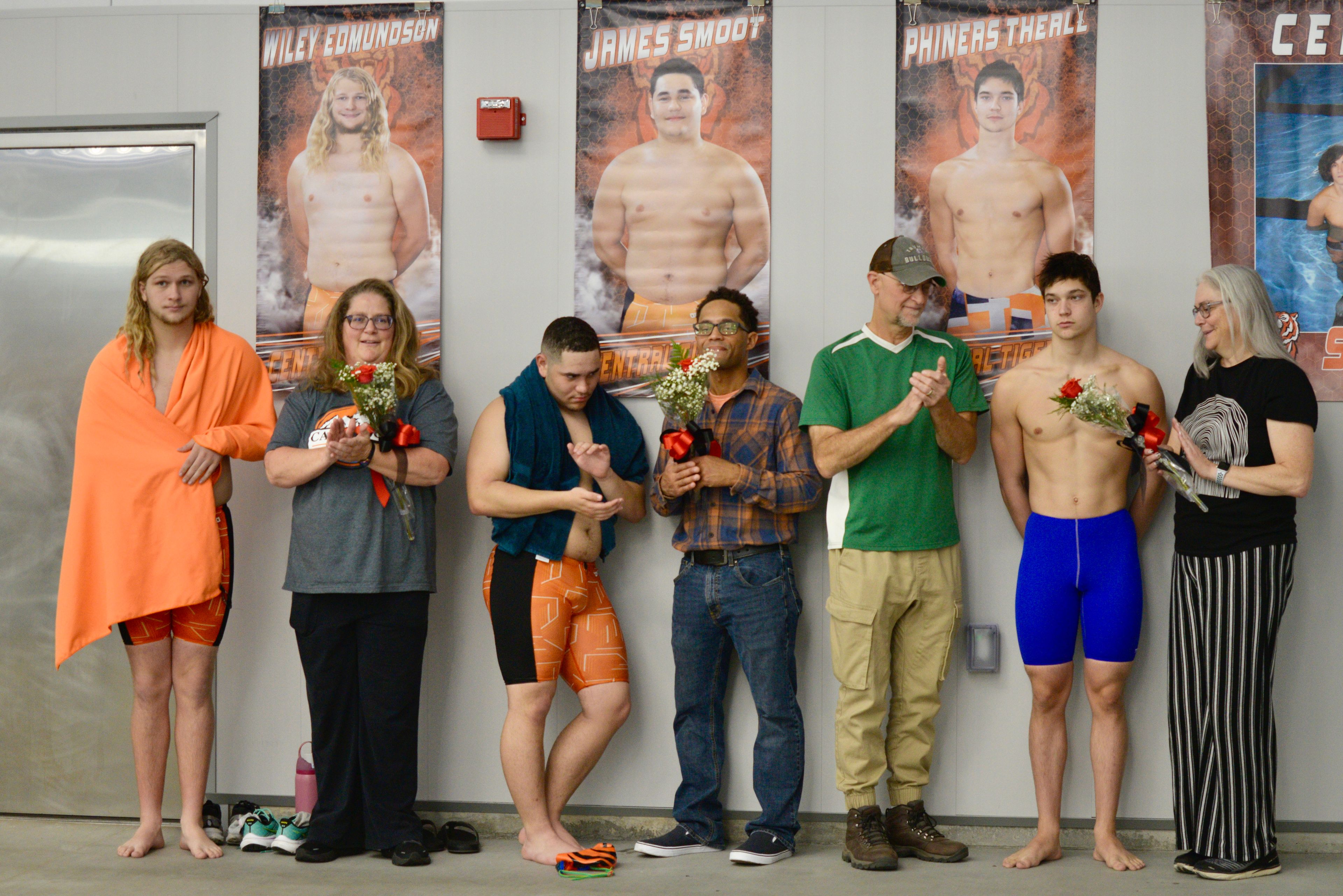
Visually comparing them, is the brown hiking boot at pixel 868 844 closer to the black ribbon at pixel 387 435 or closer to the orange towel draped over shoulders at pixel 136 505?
the black ribbon at pixel 387 435

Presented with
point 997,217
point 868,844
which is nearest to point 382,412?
point 868,844

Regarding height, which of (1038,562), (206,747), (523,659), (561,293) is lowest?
(206,747)

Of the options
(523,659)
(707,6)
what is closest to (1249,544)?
(523,659)

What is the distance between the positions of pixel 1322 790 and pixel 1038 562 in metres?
1.39

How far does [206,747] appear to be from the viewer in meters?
3.79

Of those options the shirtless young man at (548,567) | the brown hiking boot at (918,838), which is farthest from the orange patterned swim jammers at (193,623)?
the brown hiking boot at (918,838)

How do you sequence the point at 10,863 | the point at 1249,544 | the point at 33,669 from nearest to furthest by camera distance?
the point at 1249,544 → the point at 10,863 → the point at 33,669

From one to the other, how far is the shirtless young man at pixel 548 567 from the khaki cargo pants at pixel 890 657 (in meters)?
0.77

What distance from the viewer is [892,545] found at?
3.62 m

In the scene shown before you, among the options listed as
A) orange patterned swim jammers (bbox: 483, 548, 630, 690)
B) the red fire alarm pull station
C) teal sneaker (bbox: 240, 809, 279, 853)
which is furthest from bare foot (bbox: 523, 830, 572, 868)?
the red fire alarm pull station

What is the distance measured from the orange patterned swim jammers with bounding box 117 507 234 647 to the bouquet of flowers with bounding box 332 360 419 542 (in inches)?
26.1

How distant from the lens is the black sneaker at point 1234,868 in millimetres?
3441

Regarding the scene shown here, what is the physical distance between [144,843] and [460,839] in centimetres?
109

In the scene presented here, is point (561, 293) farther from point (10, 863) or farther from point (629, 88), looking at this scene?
point (10, 863)
